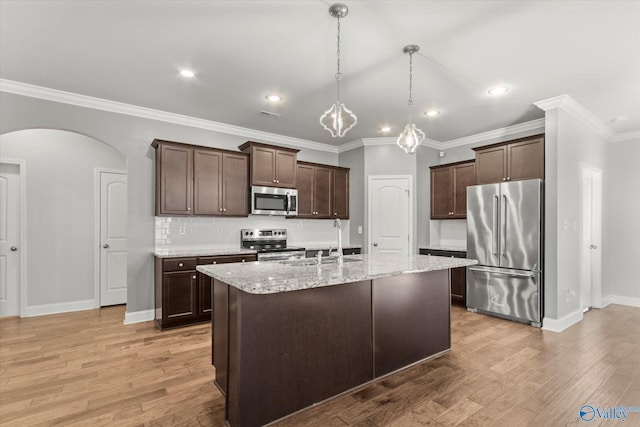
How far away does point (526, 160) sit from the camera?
4262mm

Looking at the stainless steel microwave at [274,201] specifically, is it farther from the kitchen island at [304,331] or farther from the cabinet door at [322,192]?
the kitchen island at [304,331]

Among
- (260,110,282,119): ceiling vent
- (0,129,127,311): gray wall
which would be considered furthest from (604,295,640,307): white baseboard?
(0,129,127,311): gray wall

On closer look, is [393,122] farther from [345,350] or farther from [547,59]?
[345,350]

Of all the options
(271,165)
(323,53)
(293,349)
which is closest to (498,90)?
(323,53)

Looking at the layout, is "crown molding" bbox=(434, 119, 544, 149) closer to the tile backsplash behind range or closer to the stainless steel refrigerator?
the stainless steel refrigerator

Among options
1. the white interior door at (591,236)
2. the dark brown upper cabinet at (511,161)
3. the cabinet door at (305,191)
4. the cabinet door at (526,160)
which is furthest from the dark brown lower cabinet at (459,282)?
the cabinet door at (305,191)

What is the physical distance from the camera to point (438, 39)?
104 inches

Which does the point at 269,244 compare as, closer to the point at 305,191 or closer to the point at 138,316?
the point at 305,191

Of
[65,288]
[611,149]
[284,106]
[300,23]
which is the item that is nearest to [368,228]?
[284,106]

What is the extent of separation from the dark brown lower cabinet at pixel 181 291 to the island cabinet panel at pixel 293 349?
1764mm

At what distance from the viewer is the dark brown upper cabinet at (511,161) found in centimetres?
416

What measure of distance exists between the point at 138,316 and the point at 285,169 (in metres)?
2.88

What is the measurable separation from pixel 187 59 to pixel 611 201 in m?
6.47

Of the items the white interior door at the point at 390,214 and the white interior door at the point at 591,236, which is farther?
the white interior door at the point at 390,214
